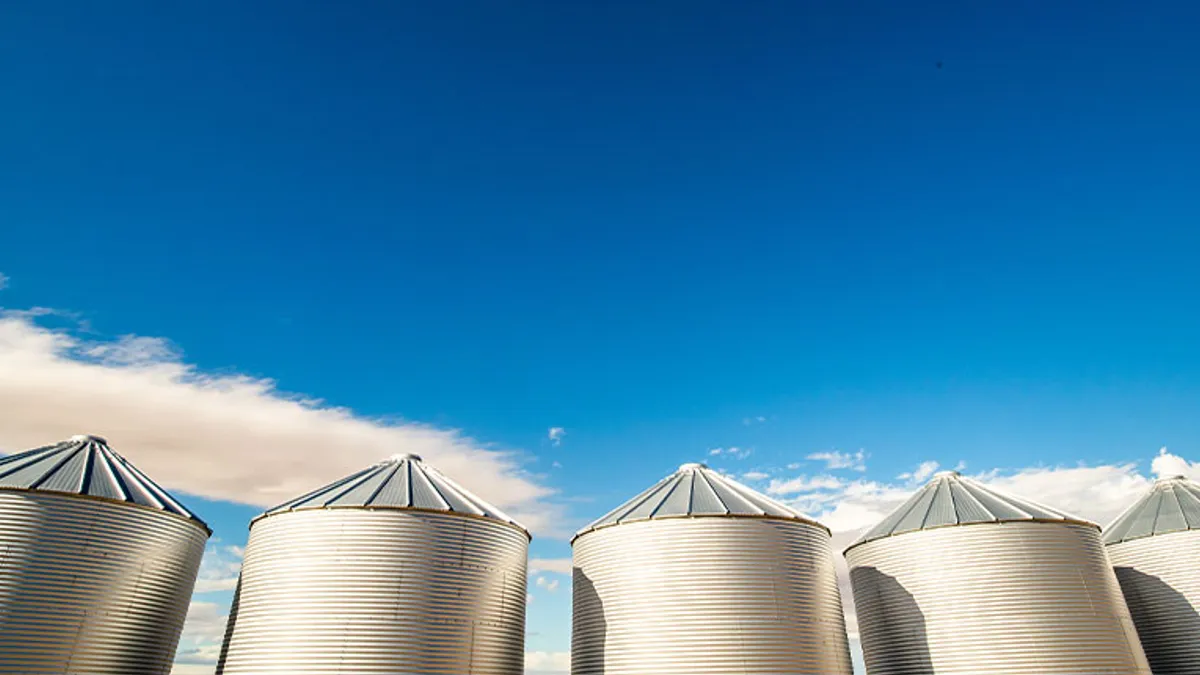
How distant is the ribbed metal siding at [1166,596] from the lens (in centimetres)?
4344

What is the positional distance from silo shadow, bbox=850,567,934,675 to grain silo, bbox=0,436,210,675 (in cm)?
3855

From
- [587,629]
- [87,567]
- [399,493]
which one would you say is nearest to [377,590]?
[399,493]

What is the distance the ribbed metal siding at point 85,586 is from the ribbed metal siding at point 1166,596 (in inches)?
2304

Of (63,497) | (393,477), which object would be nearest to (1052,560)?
(393,477)

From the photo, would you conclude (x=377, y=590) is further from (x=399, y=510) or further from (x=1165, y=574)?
(x=1165, y=574)

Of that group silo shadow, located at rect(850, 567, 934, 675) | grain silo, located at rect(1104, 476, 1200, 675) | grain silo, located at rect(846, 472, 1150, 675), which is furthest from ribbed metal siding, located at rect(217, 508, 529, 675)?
grain silo, located at rect(1104, 476, 1200, 675)

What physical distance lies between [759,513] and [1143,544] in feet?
103

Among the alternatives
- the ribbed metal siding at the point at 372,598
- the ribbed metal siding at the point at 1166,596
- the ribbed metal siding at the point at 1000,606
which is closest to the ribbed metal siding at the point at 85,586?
the ribbed metal siding at the point at 372,598

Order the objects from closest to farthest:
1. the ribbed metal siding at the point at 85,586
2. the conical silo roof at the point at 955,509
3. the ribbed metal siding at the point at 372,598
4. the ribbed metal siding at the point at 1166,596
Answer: the ribbed metal siding at the point at 85,586
the ribbed metal siding at the point at 372,598
the conical silo roof at the point at 955,509
the ribbed metal siding at the point at 1166,596

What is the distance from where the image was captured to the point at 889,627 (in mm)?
39812

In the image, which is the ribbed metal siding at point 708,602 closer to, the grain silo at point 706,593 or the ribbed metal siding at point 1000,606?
the grain silo at point 706,593

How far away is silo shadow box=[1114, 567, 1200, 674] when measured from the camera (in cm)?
4325

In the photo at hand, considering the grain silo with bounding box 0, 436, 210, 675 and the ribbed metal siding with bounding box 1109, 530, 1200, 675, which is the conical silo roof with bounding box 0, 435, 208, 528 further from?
the ribbed metal siding with bounding box 1109, 530, 1200, 675

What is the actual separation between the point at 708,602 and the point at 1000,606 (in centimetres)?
1618
